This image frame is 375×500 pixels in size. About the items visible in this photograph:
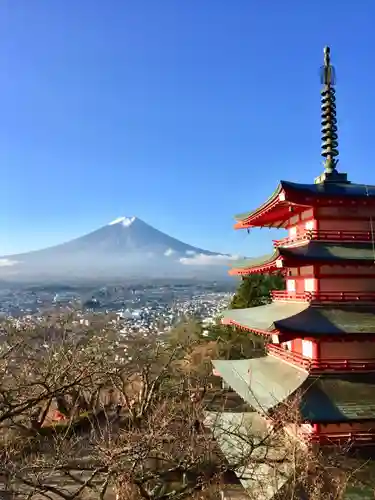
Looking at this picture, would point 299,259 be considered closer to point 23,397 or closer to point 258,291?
point 23,397

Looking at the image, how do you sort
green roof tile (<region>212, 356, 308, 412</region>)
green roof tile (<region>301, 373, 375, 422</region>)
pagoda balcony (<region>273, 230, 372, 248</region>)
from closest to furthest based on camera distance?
green roof tile (<region>301, 373, 375, 422</region>) < green roof tile (<region>212, 356, 308, 412</region>) < pagoda balcony (<region>273, 230, 372, 248</region>)

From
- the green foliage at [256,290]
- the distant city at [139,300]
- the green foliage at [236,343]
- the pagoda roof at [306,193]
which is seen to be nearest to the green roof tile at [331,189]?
the pagoda roof at [306,193]

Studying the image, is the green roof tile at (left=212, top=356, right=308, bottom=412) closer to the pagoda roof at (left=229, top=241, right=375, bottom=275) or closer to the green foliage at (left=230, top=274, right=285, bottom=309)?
the pagoda roof at (left=229, top=241, right=375, bottom=275)

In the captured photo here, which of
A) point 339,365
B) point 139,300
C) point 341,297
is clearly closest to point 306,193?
point 341,297

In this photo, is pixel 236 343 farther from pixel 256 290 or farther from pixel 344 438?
pixel 344 438

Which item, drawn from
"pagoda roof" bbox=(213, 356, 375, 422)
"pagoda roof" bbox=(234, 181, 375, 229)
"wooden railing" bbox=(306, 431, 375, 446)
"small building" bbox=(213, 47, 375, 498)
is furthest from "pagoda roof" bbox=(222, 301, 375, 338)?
"pagoda roof" bbox=(234, 181, 375, 229)

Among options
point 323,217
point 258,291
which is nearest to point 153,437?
point 323,217
